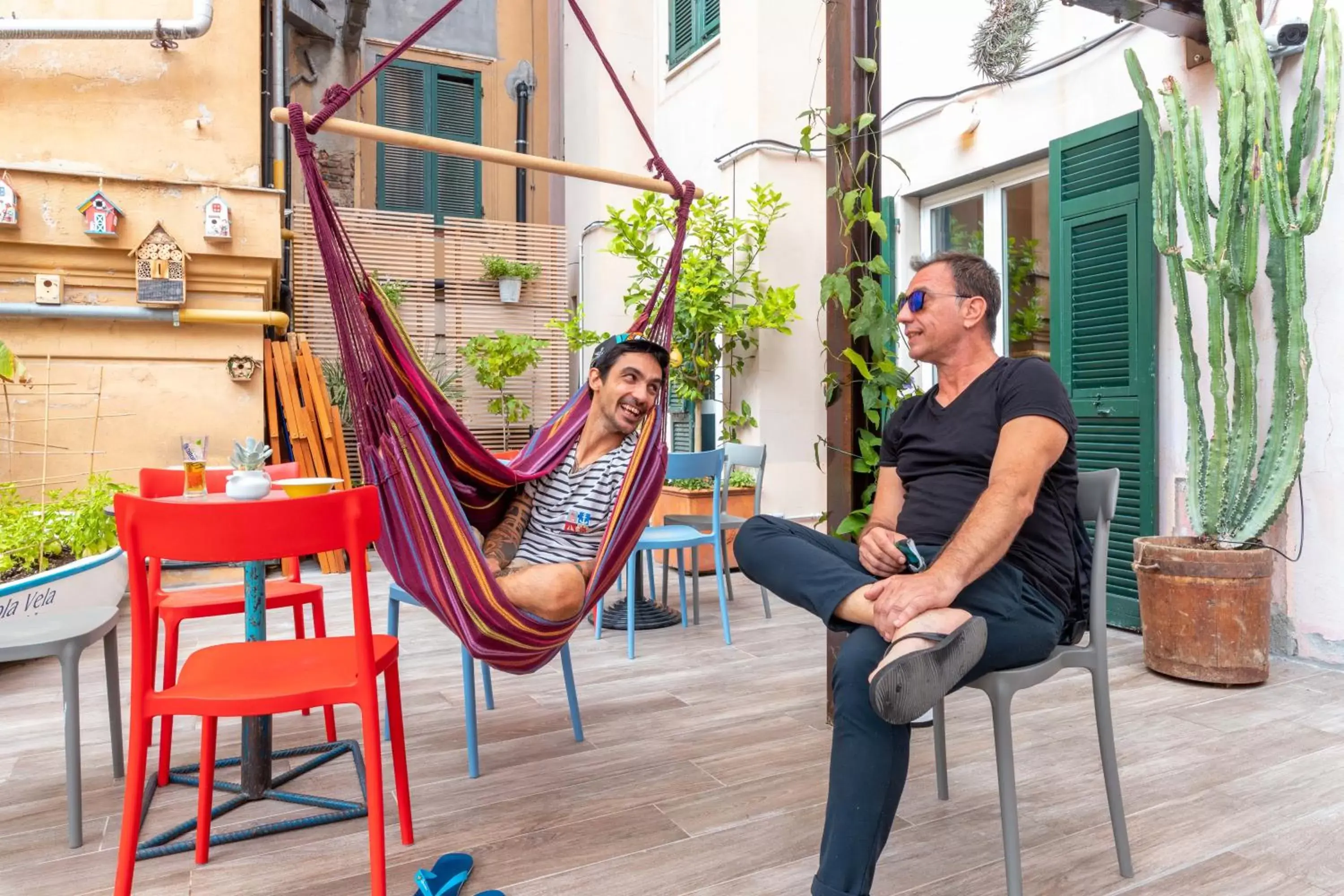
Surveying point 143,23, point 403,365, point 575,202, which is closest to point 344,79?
point 575,202

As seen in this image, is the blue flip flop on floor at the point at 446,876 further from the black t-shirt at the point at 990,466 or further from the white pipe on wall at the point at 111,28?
the white pipe on wall at the point at 111,28

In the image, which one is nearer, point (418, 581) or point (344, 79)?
point (418, 581)

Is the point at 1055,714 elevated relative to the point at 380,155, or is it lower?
lower

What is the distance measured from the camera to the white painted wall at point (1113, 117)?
3.07m

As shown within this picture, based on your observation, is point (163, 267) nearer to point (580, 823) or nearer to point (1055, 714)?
point (580, 823)

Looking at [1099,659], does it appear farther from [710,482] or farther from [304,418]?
[304,418]

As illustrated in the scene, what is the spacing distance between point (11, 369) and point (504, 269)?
397cm

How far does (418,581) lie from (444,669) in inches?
54.7

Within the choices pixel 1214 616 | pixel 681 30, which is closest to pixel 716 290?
pixel 681 30

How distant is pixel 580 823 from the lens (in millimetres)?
1935

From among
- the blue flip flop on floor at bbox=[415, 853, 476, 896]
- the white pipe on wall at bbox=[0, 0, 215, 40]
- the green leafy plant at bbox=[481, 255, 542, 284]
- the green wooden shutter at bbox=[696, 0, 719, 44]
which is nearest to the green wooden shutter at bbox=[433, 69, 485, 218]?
the green leafy plant at bbox=[481, 255, 542, 284]

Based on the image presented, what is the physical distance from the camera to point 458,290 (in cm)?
712

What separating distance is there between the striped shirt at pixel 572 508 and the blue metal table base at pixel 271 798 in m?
0.69

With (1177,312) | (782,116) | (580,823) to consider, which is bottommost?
(580,823)
